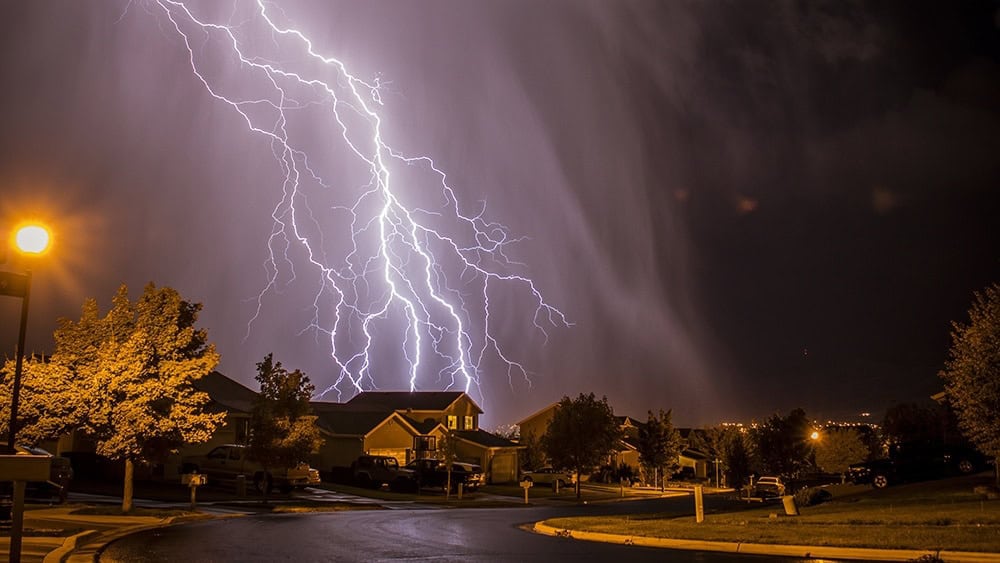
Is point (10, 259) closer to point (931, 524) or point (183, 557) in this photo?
point (183, 557)

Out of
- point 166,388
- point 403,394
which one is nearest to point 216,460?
point 166,388

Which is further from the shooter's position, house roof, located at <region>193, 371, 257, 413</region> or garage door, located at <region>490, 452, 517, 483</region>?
garage door, located at <region>490, 452, 517, 483</region>

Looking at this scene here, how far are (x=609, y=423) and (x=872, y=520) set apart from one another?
→ 102 feet

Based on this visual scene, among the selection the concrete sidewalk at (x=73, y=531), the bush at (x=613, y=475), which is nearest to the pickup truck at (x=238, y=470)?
the concrete sidewalk at (x=73, y=531)

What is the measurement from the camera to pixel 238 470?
35844mm

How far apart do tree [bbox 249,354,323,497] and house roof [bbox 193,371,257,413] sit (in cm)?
1402

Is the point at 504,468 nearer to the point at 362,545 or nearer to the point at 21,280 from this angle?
the point at 362,545

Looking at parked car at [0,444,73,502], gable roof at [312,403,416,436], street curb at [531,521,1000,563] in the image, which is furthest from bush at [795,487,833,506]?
gable roof at [312,403,416,436]

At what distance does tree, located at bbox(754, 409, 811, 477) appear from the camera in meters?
54.8

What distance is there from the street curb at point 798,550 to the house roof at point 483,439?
45147 millimetres

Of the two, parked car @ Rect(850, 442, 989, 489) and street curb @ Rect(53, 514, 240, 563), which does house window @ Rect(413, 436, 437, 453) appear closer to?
parked car @ Rect(850, 442, 989, 489)

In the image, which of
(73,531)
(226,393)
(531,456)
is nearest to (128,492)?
(73,531)

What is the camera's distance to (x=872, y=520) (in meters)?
18.3

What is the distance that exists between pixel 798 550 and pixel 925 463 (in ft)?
67.5
